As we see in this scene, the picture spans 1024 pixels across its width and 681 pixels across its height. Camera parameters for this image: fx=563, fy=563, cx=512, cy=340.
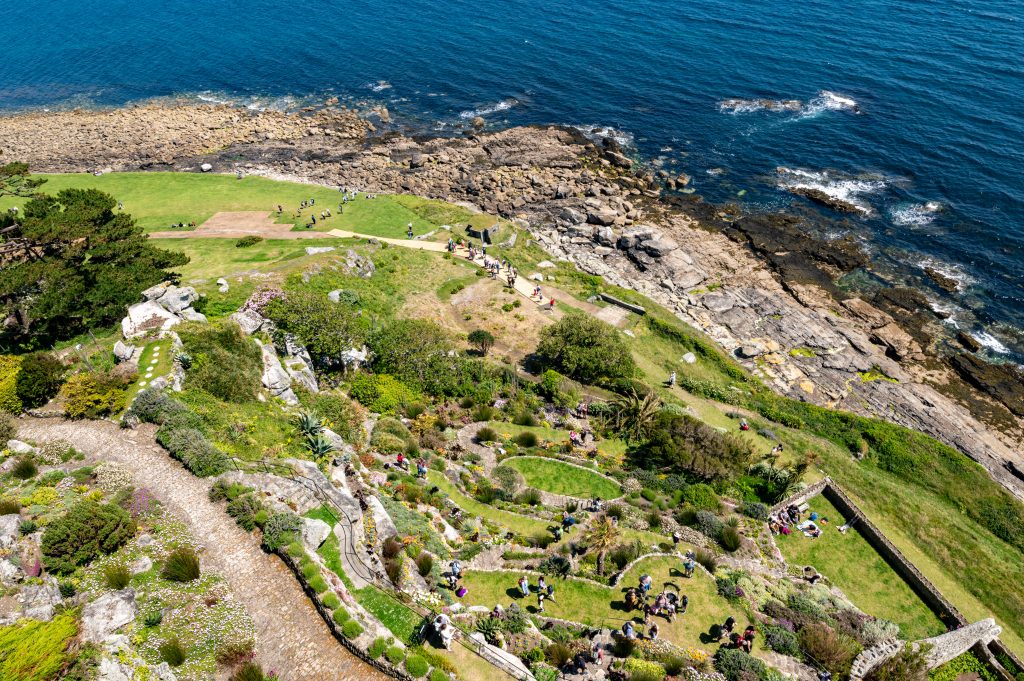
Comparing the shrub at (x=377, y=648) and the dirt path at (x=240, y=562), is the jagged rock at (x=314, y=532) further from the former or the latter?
the shrub at (x=377, y=648)

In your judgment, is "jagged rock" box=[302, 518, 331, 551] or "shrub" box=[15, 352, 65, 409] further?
"shrub" box=[15, 352, 65, 409]

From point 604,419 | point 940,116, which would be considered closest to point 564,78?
point 940,116

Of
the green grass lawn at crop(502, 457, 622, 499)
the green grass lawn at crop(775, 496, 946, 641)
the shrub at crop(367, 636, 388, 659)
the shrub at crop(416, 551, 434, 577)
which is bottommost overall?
the green grass lawn at crop(775, 496, 946, 641)

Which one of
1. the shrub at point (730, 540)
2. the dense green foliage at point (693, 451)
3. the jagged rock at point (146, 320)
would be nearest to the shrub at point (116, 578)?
the jagged rock at point (146, 320)

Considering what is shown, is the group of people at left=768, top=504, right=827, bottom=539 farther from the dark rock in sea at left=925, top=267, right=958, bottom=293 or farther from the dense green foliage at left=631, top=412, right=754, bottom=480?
the dark rock in sea at left=925, top=267, right=958, bottom=293

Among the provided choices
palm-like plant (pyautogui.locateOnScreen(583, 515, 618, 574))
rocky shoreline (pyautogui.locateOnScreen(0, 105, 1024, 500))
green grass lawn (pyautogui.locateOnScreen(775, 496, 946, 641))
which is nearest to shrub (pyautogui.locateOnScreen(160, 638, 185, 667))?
palm-like plant (pyautogui.locateOnScreen(583, 515, 618, 574))
